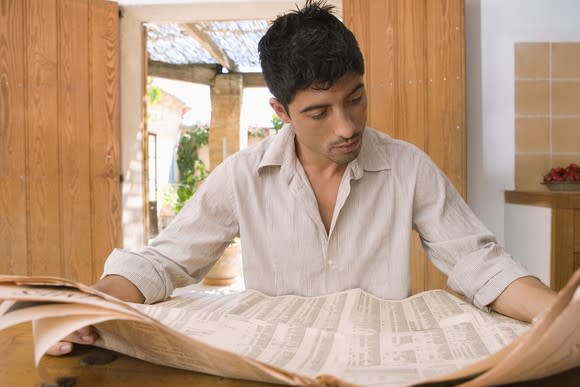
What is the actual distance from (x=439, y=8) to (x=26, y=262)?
2.87 meters

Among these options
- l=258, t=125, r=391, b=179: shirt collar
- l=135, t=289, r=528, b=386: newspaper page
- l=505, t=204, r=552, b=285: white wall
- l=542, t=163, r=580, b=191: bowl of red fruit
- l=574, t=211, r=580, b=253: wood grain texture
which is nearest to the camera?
l=135, t=289, r=528, b=386: newspaper page

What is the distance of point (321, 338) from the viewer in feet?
2.17

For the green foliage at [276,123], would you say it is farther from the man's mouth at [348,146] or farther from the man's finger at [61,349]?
the man's finger at [61,349]

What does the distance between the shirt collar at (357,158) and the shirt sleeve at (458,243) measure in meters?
0.10

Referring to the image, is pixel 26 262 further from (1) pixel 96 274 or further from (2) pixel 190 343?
(2) pixel 190 343

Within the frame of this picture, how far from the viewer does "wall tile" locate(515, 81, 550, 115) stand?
3010 mm

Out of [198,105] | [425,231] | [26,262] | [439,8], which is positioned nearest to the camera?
[425,231]

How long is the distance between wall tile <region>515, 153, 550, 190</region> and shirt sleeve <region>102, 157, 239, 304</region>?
218 cm

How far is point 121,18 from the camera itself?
10.8 feet

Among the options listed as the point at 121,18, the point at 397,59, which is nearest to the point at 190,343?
the point at 397,59

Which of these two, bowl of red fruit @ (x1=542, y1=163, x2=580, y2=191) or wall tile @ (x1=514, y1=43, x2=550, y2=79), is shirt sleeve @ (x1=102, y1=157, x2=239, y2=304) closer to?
bowl of red fruit @ (x1=542, y1=163, x2=580, y2=191)

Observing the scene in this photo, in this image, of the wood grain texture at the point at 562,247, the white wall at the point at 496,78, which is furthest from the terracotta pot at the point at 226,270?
the wood grain texture at the point at 562,247

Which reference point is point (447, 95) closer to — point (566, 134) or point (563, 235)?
point (566, 134)

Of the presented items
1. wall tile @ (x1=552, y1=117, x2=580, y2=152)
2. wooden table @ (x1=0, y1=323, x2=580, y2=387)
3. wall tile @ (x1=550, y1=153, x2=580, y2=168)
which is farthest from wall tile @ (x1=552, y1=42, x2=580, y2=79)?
wooden table @ (x1=0, y1=323, x2=580, y2=387)
